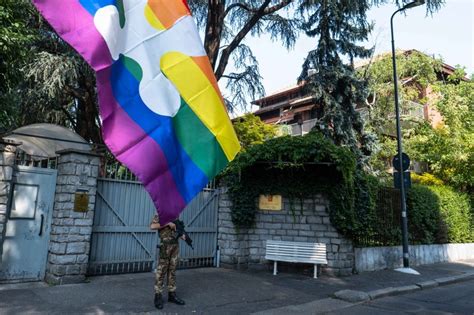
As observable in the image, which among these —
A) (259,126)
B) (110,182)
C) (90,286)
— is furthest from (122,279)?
(259,126)

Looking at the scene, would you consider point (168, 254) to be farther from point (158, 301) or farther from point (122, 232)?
point (122, 232)

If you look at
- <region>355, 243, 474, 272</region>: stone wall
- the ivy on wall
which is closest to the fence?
<region>355, 243, 474, 272</region>: stone wall

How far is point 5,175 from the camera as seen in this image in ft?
23.4

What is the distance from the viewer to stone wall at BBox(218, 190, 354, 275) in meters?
10.4

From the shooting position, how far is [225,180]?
442 inches

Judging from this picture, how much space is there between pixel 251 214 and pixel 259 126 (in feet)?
23.6

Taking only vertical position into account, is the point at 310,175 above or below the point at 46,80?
below

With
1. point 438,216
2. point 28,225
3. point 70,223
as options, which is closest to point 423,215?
point 438,216

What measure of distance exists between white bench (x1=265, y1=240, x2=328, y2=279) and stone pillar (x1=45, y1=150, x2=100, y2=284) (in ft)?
14.9

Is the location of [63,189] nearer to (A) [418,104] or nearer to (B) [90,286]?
(B) [90,286]

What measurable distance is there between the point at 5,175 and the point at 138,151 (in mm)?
5254

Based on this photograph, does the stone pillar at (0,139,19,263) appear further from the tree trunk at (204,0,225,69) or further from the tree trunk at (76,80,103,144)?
the tree trunk at (204,0,225,69)

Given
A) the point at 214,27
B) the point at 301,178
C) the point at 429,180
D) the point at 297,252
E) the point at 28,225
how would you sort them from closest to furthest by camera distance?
the point at 28,225
the point at 297,252
the point at 301,178
the point at 214,27
the point at 429,180

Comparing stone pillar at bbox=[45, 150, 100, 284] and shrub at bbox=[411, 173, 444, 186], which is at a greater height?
shrub at bbox=[411, 173, 444, 186]
